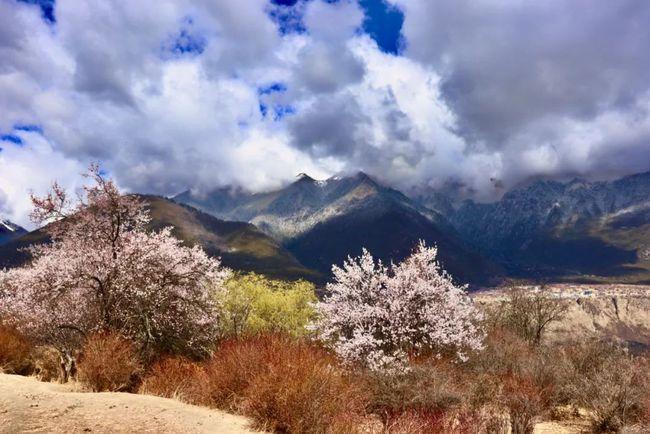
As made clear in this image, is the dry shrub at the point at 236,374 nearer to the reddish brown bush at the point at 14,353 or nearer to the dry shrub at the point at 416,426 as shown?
the dry shrub at the point at 416,426

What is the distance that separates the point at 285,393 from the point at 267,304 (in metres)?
25.9

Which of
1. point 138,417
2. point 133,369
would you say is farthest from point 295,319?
point 138,417

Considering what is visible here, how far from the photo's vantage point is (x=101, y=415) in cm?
1078

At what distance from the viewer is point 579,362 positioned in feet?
80.0

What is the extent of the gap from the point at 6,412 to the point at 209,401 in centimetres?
513

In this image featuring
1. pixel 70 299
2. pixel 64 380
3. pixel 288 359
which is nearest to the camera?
pixel 288 359

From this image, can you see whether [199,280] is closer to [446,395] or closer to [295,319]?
[446,395]

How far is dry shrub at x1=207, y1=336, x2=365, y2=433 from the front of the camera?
11.2m

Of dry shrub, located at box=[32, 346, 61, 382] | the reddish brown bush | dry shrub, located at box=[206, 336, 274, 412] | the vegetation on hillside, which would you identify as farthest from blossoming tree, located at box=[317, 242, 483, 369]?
the reddish brown bush

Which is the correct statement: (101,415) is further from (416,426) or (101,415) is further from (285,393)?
(416,426)

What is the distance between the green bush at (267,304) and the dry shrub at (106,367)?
1452 cm

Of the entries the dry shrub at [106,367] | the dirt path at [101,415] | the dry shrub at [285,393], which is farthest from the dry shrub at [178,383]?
the dirt path at [101,415]

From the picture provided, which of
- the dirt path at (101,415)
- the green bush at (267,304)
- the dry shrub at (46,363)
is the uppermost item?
the green bush at (267,304)

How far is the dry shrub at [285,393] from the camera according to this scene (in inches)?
440
